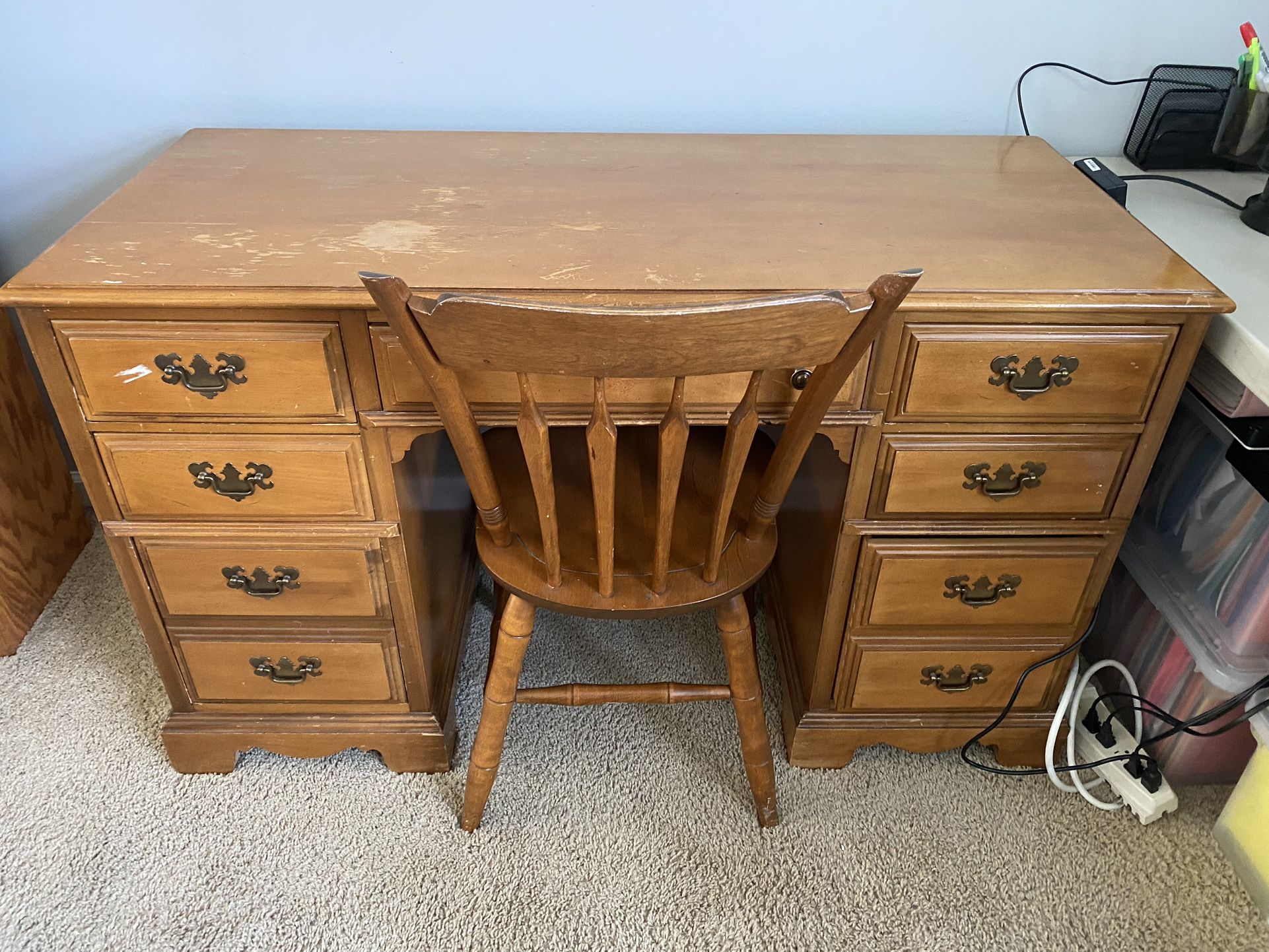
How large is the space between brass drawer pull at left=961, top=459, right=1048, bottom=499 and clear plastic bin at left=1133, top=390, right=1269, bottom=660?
23 centimetres

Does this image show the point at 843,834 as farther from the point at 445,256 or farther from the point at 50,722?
the point at 50,722

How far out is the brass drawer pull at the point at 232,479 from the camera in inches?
41.3

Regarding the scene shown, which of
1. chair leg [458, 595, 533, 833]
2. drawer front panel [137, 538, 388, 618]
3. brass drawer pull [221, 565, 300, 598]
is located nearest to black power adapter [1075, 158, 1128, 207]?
chair leg [458, 595, 533, 833]

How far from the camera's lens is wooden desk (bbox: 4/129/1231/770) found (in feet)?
3.10

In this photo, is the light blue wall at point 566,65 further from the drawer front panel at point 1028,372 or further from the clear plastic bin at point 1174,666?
the clear plastic bin at point 1174,666

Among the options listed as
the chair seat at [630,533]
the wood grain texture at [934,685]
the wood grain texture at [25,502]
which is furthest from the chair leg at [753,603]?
Answer: the wood grain texture at [25,502]

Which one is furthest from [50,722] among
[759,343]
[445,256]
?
[759,343]

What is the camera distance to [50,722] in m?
1.42

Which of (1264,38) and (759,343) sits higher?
(1264,38)

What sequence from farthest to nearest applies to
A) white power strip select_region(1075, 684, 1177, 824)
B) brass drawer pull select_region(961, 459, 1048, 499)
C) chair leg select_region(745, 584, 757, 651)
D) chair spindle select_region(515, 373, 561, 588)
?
chair leg select_region(745, 584, 757, 651), white power strip select_region(1075, 684, 1177, 824), brass drawer pull select_region(961, 459, 1048, 499), chair spindle select_region(515, 373, 561, 588)

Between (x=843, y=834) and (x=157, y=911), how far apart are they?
921 mm

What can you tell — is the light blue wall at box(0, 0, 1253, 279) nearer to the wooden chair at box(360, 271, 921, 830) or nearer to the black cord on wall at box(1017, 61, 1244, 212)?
the black cord on wall at box(1017, 61, 1244, 212)

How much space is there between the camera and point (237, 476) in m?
1.05

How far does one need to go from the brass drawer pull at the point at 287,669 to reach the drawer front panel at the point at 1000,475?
0.78m
